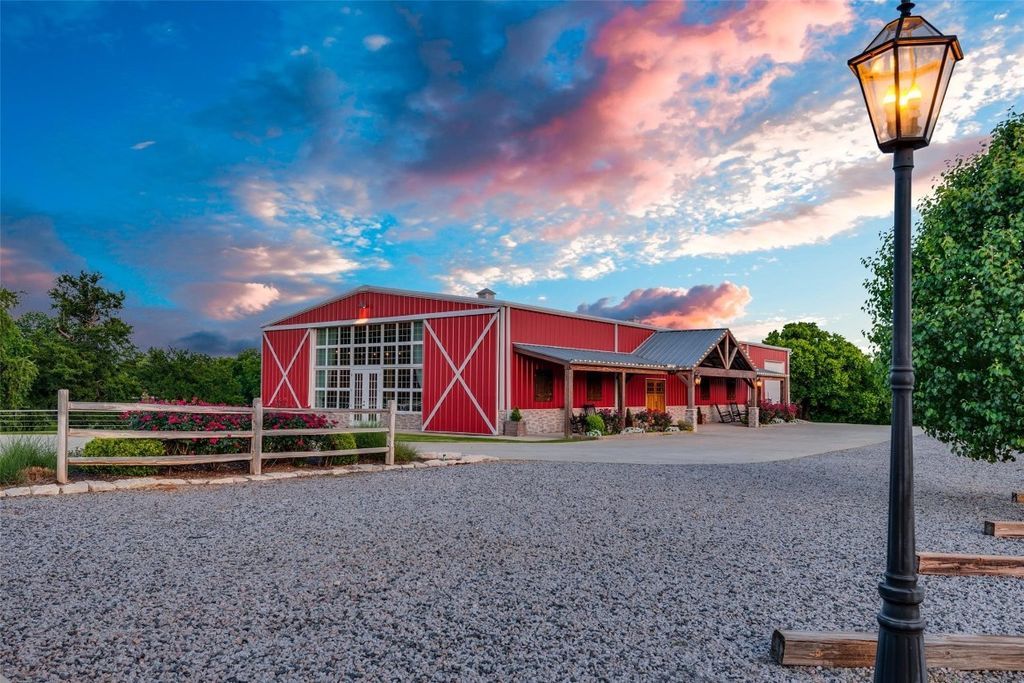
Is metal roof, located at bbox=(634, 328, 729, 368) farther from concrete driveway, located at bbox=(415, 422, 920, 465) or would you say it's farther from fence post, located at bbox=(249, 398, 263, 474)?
fence post, located at bbox=(249, 398, 263, 474)

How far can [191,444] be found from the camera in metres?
10.1

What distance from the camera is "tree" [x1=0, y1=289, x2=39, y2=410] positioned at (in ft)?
73.8

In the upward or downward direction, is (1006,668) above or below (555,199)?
Result: below

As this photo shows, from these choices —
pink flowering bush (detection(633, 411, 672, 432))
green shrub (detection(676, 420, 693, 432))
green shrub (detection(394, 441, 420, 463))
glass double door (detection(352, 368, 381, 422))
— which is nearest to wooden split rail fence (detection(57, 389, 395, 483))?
green shrub (detection(394, 441, 420, 463))

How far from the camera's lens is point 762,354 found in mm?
35719

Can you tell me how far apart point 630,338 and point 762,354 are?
1202 centimetres

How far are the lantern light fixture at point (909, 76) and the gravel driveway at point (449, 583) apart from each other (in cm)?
297

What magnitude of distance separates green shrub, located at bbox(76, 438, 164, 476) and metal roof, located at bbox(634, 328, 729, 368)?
19813 mm

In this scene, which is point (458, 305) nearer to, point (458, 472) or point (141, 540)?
point (458, 472)

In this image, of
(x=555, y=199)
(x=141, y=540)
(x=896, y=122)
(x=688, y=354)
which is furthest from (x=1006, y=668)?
(x=688, y=354)

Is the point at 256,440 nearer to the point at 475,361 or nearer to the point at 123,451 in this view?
the point at 123,451

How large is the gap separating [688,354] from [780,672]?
2377 cm

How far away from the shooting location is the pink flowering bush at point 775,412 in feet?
102

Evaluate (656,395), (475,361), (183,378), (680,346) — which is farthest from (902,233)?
(183,378)
